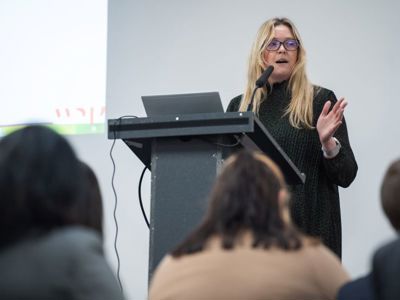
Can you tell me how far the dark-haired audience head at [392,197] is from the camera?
1614 mm

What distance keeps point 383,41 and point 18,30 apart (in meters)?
1.89

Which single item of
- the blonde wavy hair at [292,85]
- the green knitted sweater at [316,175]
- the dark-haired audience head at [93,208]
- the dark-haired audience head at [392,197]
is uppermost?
the dark-haired audience head at [392,197]

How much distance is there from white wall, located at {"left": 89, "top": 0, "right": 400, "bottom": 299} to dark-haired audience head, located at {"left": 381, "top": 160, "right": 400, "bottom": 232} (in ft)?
6.83

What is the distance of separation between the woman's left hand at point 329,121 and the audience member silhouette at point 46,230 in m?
1.47

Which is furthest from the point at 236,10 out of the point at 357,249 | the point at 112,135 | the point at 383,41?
the point at 112,135

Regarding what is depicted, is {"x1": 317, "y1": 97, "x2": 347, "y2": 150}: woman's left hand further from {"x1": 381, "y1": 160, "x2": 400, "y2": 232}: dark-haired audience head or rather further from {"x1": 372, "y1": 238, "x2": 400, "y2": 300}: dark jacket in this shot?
{"x1": 372, "y1": 238, "x2": 400, "y2": 300}: dark jacket

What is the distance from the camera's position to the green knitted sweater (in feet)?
9.56

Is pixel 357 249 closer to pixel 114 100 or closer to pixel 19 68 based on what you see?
pixel 114 100

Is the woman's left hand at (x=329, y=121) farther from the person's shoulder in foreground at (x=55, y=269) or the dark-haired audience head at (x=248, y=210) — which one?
the person's shoulder in foreground at (x=55, y=269)

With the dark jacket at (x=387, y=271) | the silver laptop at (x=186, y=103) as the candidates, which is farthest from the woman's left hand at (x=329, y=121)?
the dark jacket at (x=387, y=271)

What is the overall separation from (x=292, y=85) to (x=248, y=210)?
63.6 inches

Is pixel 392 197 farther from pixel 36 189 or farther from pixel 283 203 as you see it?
pixel 36 189

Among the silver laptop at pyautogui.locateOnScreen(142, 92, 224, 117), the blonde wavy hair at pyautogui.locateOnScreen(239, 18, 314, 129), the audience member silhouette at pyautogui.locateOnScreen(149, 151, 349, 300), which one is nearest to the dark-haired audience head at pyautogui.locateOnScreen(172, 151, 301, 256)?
the audience member silhouette at pyautogui.locateOnScreen(149, 151, 349, 300)

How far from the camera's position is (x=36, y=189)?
1.44m
